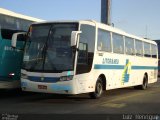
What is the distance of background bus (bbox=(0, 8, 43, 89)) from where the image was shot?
16.9 metres

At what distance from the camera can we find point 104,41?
18156mm

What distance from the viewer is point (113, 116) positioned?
12461 mm

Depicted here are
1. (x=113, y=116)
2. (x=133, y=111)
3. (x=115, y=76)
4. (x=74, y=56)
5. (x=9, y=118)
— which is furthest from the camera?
(x=115, y=76)

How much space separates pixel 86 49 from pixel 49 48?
1447mm

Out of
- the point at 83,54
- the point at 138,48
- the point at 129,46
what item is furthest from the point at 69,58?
the point at 138,48

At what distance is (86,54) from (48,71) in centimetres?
170

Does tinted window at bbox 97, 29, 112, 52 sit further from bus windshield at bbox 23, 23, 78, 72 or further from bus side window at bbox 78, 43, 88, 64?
bus windshield at bbox 23, 23, 78, 72

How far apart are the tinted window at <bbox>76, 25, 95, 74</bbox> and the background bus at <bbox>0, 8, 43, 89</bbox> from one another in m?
2.97

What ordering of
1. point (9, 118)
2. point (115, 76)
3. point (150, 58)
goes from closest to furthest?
point (9, 118) → point (115, 76) → point (150, 58)

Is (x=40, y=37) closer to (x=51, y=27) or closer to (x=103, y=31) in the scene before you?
(x=51, y=27)

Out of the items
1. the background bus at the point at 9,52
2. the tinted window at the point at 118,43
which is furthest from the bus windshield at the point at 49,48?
the tinted window at the point at 118,43

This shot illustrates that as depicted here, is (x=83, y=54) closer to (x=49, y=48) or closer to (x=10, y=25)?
(x=49, y=48)

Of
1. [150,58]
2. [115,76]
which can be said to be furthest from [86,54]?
[150,58]

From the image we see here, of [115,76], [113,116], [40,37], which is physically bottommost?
[113,116]
